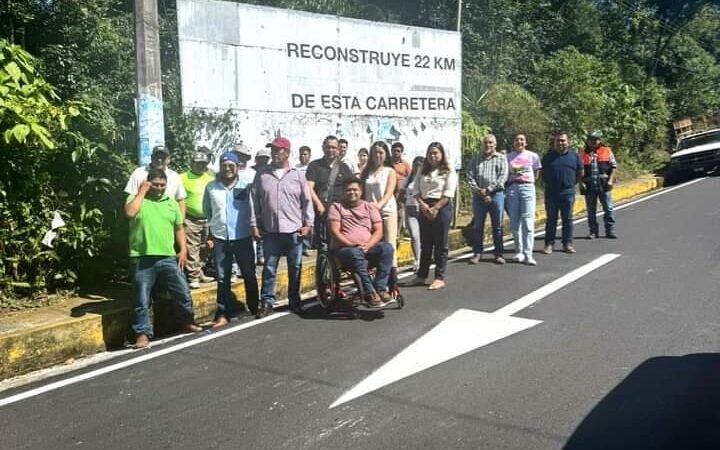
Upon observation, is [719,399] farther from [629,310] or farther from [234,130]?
[234,130]

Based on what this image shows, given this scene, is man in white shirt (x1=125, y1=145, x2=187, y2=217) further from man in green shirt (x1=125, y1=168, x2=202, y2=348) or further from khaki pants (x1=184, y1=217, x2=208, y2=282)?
khaki pants (x1=184, y1=217, x2=208, y2=282)

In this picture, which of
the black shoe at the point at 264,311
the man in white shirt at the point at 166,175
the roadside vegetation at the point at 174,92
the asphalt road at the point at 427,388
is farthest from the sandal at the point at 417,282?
the roadside vegetation at the point at 174,92

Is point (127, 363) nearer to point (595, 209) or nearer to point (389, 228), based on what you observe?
point (389, 228)

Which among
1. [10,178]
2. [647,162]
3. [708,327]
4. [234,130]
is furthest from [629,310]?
[647,162]

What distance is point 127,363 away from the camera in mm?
5516

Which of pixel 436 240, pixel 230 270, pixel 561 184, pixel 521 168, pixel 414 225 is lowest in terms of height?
pixel 230 270

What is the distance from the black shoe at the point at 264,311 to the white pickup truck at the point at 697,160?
59.9 feet

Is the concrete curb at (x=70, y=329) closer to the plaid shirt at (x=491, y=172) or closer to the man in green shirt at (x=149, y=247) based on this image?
the man in green shirt at (x=149, y=247)

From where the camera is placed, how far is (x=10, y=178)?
20.9 ft

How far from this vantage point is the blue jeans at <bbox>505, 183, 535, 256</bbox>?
877 cm

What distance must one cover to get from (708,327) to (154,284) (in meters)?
4.69

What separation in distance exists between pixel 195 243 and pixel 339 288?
5.96ft

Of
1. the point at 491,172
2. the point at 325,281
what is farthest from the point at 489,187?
the point at 325,281

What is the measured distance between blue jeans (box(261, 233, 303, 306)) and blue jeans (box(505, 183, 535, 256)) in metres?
3.23
